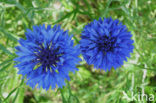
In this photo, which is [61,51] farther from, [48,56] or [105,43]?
[105,43]

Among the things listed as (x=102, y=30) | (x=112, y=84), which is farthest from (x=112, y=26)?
(x=112, y=84)

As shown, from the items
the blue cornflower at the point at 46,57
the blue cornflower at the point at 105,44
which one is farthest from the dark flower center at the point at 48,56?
the blue cornflower at the point at 105,44

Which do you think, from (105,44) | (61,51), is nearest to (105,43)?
(105,44)

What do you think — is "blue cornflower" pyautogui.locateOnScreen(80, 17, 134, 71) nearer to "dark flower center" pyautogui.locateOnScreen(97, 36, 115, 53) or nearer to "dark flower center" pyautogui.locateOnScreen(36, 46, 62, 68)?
"dark flower center" pyautogui.locateOnScreen(97, 36, 115, 53)

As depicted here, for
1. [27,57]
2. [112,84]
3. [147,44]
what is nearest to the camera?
[27,57]

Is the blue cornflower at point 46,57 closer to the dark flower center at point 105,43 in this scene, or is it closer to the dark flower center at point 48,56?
the dark flower center at point 48,56

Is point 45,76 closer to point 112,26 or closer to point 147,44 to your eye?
point 112,26
